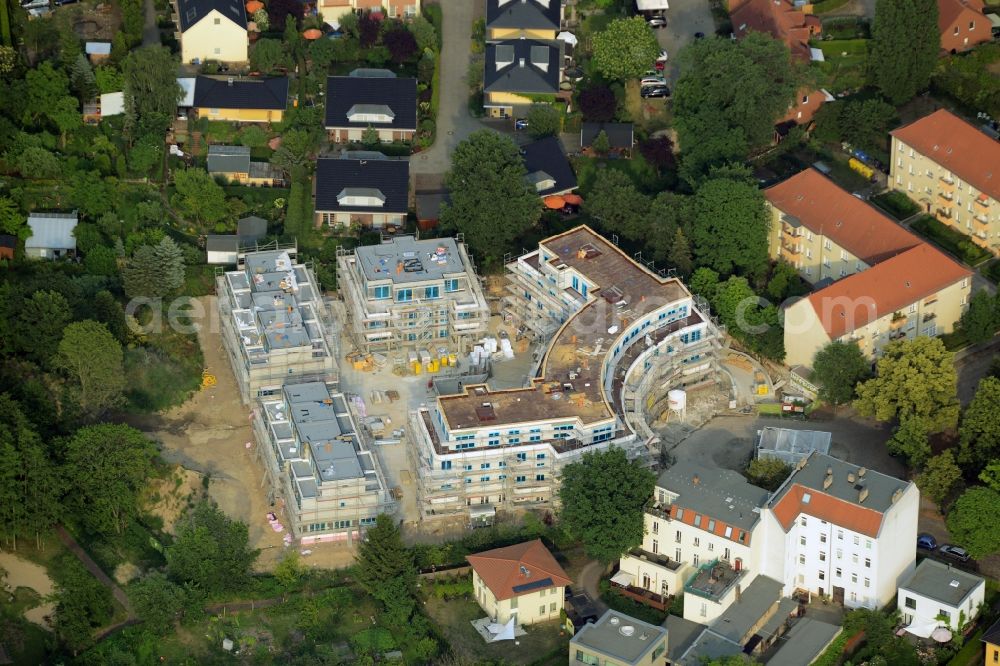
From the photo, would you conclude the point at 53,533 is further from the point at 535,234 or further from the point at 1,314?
the point at 535,234

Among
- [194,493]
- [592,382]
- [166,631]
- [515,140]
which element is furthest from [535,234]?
[166,631]

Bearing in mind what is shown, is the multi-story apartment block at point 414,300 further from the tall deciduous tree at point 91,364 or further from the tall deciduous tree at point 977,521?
the tall deciduous tree at point 977,521

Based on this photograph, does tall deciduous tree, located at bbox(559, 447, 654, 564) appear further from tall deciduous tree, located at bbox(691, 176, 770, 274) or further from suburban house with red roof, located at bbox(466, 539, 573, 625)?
tall deciduous tree, located at bbox(691, 176, 770, 274)

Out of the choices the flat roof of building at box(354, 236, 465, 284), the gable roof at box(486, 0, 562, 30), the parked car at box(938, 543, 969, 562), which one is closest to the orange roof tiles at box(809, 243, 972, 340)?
the parked car at box(938, 543, 969, 562)

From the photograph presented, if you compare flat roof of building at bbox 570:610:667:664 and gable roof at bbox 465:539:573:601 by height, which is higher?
gable roof at bbox 465:539:573:601

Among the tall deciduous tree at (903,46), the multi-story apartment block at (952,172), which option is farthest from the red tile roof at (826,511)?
the tall deciduous tree at (903,46)

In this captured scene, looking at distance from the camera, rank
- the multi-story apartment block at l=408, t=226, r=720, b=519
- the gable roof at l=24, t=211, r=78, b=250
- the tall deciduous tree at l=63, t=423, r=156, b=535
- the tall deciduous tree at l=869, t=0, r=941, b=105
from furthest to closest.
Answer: the tall deciduous tree at l=869, t=0, r=941, b=105, the gable roof at l=24, t=211, r=78, b=250, the multi-story apartment block at l=408, t=226, r=720, b=519, the tall deciduous tree at l=63, t=423, r=156, b=535
